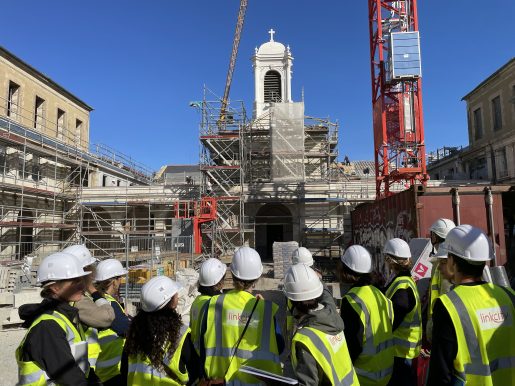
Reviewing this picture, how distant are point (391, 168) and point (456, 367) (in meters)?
18.0

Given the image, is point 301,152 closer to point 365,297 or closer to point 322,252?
point 322,252

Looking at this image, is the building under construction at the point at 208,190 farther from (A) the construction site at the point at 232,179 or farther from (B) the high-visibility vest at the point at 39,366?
(B) the high-visibility vest at the point at 39,366

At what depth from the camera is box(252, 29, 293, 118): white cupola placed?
25.1 meters

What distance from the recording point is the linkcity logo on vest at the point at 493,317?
189cm

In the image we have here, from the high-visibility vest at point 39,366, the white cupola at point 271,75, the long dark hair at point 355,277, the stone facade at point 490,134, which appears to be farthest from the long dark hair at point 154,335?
the stone facade at point 490,134

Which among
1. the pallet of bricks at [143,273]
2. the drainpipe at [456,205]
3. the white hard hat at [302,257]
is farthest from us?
the pallet of bricks at [143,273]

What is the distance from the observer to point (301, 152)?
20.2m

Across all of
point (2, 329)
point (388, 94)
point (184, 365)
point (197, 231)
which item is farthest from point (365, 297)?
point (388, 94)

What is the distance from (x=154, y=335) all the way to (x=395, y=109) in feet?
59.3

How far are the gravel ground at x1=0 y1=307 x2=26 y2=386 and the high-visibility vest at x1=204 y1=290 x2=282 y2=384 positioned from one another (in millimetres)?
4844

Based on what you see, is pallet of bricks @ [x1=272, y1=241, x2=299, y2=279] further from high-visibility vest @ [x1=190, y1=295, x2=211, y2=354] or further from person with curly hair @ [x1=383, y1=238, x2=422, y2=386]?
high-visibility vest @ [x1=190, y1=295, x2=211, y2=354]

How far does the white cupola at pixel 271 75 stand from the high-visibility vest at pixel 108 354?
2311 cm

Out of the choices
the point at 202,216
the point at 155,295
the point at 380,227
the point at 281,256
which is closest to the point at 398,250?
the point at 155,295

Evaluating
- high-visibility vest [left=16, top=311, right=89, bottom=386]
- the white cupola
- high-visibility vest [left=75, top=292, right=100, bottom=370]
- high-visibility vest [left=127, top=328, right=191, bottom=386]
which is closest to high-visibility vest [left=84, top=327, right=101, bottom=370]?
high-visibility vest [left=75, top=292, right=100, bottom=370]
